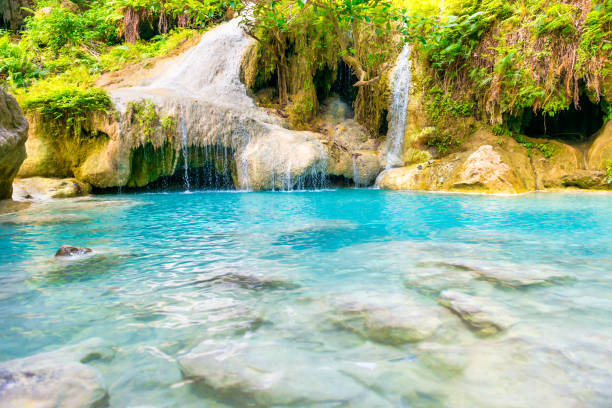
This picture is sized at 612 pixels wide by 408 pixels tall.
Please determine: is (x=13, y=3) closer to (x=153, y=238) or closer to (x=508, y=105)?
(x=153, y=238)

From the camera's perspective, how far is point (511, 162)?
9.54m

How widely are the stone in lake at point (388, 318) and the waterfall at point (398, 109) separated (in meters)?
10.4

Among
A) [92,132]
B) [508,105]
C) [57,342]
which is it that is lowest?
[57,342]

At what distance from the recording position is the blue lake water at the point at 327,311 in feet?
4.46

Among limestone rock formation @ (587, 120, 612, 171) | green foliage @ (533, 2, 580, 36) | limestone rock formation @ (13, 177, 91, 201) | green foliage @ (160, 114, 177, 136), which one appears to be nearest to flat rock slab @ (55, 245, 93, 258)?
limestone rock formation @ (13, 177, 91, 201)

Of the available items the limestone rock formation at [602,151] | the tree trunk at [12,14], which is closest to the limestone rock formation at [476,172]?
the limestone rock formation at [602,151]

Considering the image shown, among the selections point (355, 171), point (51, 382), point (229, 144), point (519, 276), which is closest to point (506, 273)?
point (519, 276)

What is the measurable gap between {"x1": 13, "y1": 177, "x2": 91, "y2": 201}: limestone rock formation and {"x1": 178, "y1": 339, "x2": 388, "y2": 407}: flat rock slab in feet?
28.1

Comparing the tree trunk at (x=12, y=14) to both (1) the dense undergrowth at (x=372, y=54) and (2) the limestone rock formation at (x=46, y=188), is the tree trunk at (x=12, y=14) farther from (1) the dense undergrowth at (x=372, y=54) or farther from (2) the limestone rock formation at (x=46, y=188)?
(2) the limestone rock formation at (x=46, y=188)

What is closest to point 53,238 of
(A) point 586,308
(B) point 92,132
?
(A) point 586,308

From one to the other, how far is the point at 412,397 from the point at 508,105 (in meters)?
10.8

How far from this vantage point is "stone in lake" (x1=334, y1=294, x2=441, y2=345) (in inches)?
68.8

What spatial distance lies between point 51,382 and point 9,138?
606 cm

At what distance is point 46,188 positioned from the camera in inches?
339
